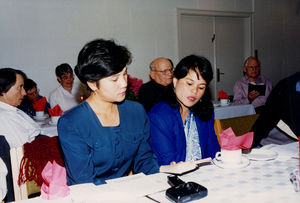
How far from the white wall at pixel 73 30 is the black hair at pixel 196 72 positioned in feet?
10.3

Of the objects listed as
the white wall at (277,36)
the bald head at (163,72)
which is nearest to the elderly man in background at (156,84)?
the bald head at (163,72)

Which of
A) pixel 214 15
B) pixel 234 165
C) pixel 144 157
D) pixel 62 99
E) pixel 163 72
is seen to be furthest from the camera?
pixel 214 15

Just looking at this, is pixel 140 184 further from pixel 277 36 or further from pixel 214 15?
pixel 277 36

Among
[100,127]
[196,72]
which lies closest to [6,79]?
[100,127]

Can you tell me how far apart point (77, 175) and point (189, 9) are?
4.73m

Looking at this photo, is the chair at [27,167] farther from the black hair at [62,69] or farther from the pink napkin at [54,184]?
the black hair at [62,69]

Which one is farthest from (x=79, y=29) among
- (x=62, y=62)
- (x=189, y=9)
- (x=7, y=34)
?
(x=189, y=9)

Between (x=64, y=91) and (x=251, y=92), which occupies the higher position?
(x=64, y=91)

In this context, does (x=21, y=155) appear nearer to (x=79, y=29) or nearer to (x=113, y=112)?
(x=113, y=112)

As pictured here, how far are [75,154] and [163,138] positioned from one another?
56 centimetres

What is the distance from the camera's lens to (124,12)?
4.89 m

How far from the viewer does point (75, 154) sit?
132cm

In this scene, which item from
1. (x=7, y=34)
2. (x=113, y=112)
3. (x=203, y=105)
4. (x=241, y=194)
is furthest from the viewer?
(x=7, y=34)

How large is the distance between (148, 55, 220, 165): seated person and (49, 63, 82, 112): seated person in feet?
8.56
